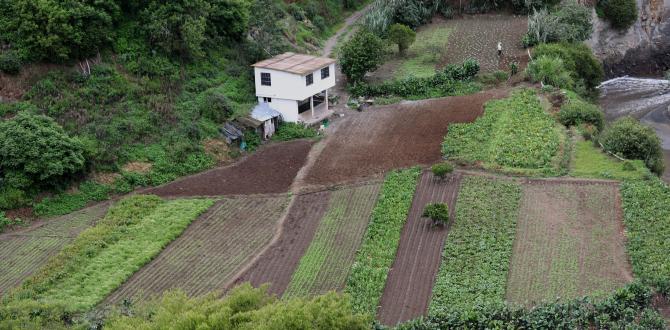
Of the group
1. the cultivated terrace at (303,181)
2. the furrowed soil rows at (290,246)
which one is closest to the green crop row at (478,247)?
the cultivated terrace at (303,181)

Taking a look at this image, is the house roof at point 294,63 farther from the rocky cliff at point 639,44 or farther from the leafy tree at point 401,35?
the rocky cliff at point 639,44

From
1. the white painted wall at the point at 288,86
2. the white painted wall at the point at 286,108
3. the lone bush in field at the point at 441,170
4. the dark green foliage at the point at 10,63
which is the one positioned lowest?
the lone bush in field at the point at 441,170

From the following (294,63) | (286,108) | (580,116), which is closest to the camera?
(580,116)

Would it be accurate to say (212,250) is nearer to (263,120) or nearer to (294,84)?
(263,120)

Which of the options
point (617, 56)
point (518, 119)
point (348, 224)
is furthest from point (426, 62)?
point (348, 224)

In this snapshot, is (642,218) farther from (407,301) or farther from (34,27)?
(34,27)

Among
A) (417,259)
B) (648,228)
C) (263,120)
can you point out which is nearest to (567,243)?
(648,228)

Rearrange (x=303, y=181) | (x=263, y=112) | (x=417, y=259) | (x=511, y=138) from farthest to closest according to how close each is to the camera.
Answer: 1. (x=263, y=112)
2. (x=511, y=138)
3. (x=303, y=181)
4. (x=417, y=259)
